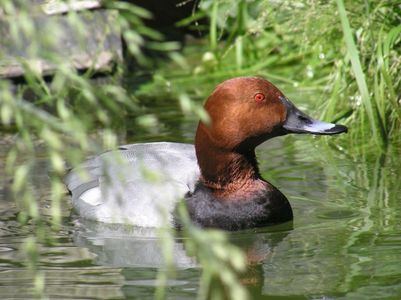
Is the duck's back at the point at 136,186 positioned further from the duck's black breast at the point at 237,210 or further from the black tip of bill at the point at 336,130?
the black tip of bill at the point at 336,130

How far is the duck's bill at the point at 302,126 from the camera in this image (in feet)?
18.1

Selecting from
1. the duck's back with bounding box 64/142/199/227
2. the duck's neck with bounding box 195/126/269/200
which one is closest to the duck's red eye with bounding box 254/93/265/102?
the duck's neck with bounding box 195/126/269/200

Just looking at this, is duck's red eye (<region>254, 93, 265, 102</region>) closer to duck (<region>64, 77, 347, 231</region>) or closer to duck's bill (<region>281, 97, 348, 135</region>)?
duck (<region>64, 77, 347, 231</region>)

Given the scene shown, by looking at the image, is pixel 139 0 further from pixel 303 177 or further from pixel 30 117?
pixel 30 117

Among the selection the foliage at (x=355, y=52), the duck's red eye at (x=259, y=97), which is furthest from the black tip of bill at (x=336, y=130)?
the foliage at (x=355, y=52)

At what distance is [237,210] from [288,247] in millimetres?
462

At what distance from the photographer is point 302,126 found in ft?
18.1

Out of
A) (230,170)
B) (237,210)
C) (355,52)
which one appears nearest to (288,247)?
(237,210)

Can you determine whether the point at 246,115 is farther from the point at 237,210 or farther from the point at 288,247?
the point at 288,247

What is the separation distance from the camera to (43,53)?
2846 millimetres

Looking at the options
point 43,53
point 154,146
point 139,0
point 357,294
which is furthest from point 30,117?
point 139,0

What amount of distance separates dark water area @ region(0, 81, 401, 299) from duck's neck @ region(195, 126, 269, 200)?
24 centimetres

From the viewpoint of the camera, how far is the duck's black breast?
5379 millimetres

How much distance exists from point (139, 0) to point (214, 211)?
18.3 ft
